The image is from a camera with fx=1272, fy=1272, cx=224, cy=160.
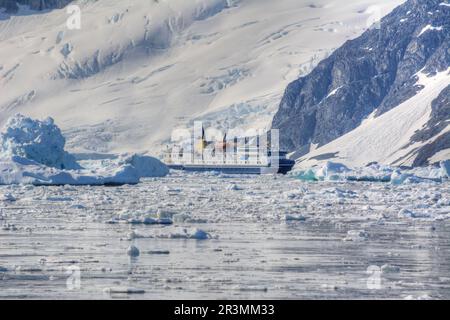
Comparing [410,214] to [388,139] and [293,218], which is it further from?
[388,139]

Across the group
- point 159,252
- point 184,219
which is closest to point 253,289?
point 159,252

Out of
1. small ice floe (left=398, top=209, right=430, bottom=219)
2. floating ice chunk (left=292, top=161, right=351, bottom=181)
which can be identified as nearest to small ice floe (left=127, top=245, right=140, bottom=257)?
small ice floe (left=398, top=209, right=430, bottom=219)

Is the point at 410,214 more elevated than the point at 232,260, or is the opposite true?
the point at 410,214

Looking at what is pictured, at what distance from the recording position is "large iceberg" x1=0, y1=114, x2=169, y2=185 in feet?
263

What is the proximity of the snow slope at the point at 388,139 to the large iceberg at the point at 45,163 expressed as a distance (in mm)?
48128

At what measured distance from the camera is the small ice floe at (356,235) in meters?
38.8

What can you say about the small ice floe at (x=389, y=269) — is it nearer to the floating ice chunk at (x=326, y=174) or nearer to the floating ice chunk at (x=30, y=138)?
the floating ice chunk at (x=30, y=138)

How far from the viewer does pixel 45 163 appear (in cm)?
9844

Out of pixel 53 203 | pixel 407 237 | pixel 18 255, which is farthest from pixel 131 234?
pixel 53 203

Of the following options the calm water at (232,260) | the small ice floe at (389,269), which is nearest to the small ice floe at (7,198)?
the calm water at (232,260)

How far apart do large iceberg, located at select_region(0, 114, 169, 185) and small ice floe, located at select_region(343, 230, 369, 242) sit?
41.2 metres

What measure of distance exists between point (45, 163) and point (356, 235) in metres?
61.4

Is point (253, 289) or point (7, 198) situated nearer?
point (253, 289)

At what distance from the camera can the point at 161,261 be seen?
32.5 m
